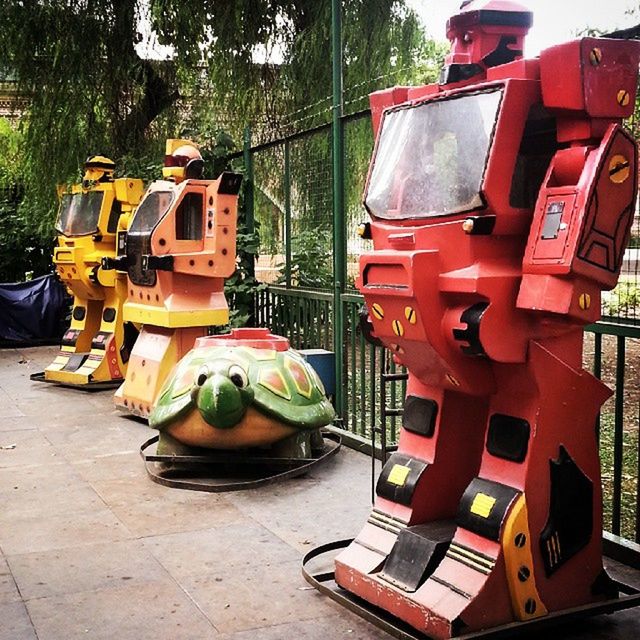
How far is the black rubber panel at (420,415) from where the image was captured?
12.5ft

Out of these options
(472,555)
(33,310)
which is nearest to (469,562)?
(472,555)

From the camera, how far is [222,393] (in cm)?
545

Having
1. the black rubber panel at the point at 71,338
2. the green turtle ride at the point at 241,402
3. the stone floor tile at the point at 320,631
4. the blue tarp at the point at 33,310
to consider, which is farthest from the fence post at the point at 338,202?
the blue tarp at the point at 33,310

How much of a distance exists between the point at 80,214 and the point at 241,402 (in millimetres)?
4908

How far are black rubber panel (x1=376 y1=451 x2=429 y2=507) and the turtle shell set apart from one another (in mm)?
1793

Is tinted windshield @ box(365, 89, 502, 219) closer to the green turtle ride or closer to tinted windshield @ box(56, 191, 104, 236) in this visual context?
the green turtle ride

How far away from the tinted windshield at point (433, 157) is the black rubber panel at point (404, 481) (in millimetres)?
1008

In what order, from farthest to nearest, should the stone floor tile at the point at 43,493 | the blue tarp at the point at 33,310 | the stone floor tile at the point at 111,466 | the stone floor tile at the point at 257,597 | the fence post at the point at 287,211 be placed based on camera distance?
the blue tarp at the point at 33,310
the fence post at the point at 287,211
the stone floor tile at the point at 111,466
the stone floor tile at the point at 43,493
the stone floor tile at the point at 257,597

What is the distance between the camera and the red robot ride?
10.6 feet

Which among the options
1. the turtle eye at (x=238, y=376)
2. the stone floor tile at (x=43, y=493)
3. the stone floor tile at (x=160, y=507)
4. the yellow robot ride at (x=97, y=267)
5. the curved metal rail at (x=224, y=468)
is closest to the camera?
the stone floor tile at (x=160, y=507)

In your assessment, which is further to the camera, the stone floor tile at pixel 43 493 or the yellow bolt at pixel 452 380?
the stone floor tile at pixel 43 493

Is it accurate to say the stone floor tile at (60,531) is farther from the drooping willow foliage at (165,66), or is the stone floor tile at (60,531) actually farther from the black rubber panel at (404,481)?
the drooping willow foliage at (165,66)

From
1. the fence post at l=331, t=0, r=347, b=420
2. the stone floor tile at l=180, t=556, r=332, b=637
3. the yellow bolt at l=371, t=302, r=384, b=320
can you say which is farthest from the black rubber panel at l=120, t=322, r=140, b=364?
the yellow bolt at l=371, t=302, r=384, b=320

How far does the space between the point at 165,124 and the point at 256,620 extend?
9250mm
